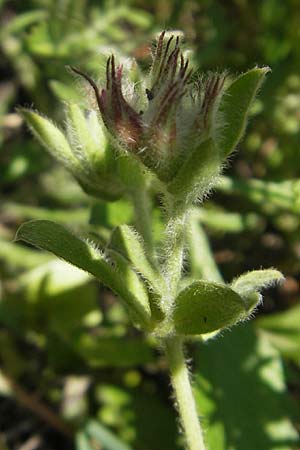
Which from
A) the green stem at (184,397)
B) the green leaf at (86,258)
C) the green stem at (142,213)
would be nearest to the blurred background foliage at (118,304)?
the green stem at (142,213)

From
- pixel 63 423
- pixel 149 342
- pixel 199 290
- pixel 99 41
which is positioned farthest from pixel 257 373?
pixel 99 41

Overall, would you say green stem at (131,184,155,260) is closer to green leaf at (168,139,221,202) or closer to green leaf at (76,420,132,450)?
green leaf at (168,139,221,202)

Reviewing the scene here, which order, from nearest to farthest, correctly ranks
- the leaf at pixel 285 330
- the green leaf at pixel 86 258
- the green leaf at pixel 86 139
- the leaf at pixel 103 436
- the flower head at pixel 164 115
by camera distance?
the flower head at pixel 164 115
the green leaf at pixel 86 258
the green leaf at pixel 86 139
the leaf at pixel 103 436
the leaf at pixel 285 330

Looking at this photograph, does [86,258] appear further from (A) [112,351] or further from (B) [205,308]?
(A) [112,351]

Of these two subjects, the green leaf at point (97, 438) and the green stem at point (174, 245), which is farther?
the green leaf at point (97, 438)

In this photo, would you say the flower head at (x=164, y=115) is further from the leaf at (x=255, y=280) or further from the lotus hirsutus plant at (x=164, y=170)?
the leaf at (x=255, y=280)

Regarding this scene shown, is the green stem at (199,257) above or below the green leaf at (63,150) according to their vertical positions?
below

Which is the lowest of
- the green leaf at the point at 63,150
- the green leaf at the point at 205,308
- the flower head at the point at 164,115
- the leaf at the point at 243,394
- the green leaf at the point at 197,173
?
the leaf at the point at 243,394
